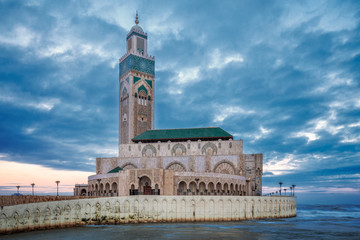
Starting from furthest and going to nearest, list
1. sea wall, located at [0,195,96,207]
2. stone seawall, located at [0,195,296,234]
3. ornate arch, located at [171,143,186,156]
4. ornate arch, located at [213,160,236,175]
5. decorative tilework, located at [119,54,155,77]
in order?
decorative tilework, located at [119,54,155,77], ornate arch, located at [171,143,186,156], ornate arch, located at [213,160,236,175], stone seawall, located at [0,195,296,234], sea wall, located at [0,195,96,207]

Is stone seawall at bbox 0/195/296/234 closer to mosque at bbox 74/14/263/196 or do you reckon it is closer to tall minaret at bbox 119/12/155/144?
mosque at bbox 74/14/263/196

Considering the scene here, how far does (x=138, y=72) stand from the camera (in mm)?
82688

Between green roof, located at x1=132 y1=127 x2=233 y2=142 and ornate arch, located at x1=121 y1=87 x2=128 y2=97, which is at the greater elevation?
ornate arch, located at x1=121 y1=87 x2=128 y2=97

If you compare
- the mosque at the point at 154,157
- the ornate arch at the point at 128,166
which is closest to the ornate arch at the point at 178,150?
the mosque at the point at 154,157

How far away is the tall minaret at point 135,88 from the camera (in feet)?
263

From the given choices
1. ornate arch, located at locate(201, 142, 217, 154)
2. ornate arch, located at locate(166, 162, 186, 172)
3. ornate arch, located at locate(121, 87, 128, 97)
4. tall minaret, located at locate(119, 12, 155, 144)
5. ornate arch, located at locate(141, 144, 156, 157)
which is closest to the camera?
ornate arch, located at locate(166, 162, 186, 172)

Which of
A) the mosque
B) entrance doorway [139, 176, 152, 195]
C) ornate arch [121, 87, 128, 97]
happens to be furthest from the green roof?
entrance doorway [139, 176, 152, 195]

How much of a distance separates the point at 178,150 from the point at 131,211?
2863 centimetres

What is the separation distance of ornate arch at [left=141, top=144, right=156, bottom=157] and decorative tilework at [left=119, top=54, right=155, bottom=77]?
23.9m

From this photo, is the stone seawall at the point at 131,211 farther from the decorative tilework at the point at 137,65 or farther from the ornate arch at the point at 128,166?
A: the decorative tilework at the point at 137,65

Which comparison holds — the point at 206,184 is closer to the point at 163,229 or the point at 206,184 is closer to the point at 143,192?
the point at 143,192

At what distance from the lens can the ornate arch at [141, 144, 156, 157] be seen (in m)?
68.9

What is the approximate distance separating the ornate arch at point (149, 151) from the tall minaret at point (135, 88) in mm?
10253

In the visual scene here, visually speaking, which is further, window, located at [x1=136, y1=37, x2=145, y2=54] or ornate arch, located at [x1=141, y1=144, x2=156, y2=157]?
window, located at [x1=136, y1=37, x2=145, y2=54]
